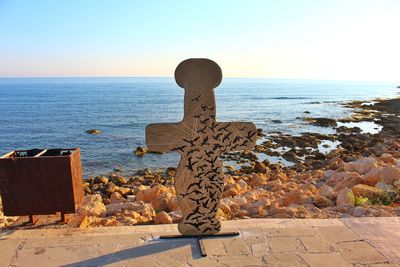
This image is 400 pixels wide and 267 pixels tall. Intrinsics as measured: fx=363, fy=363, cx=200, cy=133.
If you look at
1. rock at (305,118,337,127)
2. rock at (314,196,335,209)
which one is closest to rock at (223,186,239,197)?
rock at (314,196,335,209)

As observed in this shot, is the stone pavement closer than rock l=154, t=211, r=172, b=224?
Yes

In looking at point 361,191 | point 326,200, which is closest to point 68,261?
point 326,200

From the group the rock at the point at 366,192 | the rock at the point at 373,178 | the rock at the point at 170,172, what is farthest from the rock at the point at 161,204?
the rock at the point at 170,172

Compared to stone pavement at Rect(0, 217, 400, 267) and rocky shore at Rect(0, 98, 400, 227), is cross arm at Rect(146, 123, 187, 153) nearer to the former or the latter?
stone pavement at Rect(0, 217, 400, 267)

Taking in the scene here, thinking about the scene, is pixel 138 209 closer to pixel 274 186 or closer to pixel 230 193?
pixel 230 193

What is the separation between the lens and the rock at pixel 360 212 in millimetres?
5789

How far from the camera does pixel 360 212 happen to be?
5.85m

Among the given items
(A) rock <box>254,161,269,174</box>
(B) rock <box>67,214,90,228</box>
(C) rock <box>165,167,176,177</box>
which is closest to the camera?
(B) rock <box>67,214,90,228</box>

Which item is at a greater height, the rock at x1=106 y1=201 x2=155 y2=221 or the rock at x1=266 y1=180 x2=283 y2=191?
the rock at x1=106 y1=201 x2=155 y2=221

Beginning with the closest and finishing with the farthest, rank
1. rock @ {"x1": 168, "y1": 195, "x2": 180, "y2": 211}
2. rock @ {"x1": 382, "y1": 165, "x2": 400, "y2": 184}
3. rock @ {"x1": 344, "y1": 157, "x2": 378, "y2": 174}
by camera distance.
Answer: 1. rock @ {"x1": 168, "y1": 195, "x2": 180, "y2": 211}
2. rock @ {"x1": 382, "y1": 165, "x2": 400, "y2": 184}
3. rock @ {"x1": 344, "y1": 157, "x2": 378, "y2": 174}

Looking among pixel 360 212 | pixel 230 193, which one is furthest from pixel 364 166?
pixel 360 212

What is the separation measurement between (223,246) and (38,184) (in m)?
2.50

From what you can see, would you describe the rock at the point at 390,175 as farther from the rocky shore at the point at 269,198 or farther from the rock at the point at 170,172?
the rock at the point at 170,172

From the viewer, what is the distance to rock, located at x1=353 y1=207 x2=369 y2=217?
5.79 m
